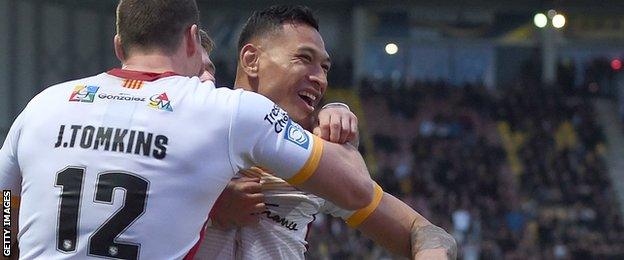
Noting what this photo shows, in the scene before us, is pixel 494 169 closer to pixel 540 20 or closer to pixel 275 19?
pixel 540 20

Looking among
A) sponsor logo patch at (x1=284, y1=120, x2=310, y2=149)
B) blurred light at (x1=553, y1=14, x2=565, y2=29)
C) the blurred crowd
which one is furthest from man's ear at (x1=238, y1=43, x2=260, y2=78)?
blurred light at (x1=553, y1=14, x2=565, y2=29)

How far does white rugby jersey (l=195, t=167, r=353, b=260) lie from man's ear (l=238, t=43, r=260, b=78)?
0.45 m

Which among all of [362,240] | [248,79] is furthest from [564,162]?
[248,79]

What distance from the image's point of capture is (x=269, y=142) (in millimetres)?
2900

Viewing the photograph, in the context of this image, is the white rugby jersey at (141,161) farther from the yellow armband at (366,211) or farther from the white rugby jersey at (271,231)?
the yellow armband at (366,211)

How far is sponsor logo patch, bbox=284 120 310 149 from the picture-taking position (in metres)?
2.94

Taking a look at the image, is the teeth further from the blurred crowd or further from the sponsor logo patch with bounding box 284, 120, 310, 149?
the blurred crowd

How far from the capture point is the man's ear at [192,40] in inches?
119

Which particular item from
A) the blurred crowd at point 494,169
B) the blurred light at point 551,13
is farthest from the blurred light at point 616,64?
the blurred light at point 551,13

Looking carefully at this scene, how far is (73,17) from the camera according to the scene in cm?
2422

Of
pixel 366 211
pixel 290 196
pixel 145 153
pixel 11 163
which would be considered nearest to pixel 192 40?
pixel 145 153

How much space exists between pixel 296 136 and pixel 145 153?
14.7 inches

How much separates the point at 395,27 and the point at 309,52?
87.1 feet

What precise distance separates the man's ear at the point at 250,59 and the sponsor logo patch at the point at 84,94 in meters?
0.95
